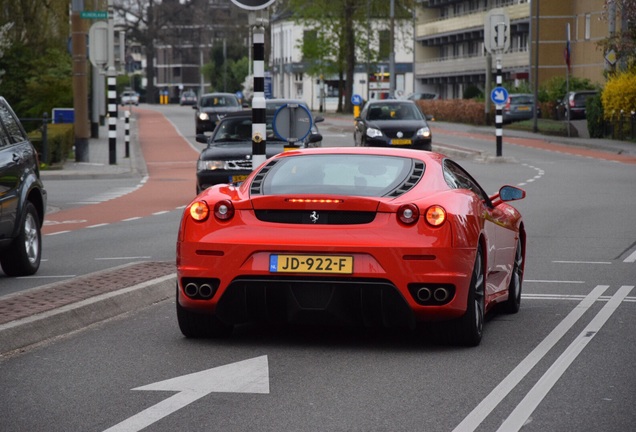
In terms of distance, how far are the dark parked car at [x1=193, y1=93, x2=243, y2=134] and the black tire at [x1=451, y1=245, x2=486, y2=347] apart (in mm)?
45888

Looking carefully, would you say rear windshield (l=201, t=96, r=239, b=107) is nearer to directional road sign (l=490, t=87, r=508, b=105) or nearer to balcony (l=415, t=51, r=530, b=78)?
directional road sign (l=490, t=87, r=508, b=105)

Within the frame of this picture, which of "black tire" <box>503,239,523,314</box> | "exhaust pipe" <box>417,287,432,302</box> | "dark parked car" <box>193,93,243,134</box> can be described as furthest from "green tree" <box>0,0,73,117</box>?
A: "exhaust pipe" <box>417,287,432,302</box>

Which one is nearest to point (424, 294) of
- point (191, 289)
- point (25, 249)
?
point (191, 289)

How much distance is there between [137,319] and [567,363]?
3.34m

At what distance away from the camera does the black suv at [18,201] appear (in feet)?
41.4

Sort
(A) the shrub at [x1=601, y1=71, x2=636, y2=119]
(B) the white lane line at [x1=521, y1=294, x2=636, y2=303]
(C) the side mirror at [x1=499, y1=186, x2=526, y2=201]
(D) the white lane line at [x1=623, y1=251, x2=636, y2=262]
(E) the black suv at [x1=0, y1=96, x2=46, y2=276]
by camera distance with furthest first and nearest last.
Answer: (A) the shrub at [x1=601, y1=71, x2=636, y2=119] → (D) the white lane line at [x1=623, y1=251, x2=636, y2=262] → (E) the black suv at [x1=0, y1=96, x2=46, y2=276] → (B) the white lane line at [x1=521, y1=294, x2=636, y2=303] → (C) the side mirror at [x1=499, y1=186, x2=526, y2=201]

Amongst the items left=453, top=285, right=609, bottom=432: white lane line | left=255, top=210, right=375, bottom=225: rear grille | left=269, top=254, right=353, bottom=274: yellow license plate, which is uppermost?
left=255, top=210, right=375, bottom=225: rear grille

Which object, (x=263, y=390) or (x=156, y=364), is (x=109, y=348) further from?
(x=263, y=390)

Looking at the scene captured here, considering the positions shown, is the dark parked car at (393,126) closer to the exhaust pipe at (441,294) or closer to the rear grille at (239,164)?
the rear grille at (239,164)

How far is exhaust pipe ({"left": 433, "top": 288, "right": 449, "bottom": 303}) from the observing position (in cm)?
834

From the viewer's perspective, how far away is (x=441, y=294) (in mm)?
8352

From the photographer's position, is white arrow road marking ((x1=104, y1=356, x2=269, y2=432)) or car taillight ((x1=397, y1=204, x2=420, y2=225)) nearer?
white arrow road marking ((x1=104, y1=356, x2=269, y2=432))

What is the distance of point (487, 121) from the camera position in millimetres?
71438

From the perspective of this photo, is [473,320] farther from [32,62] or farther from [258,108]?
[32,62]
